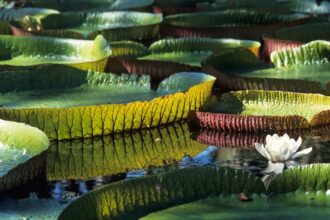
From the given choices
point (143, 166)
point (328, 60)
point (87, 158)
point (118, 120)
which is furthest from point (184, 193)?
point (328, 60)

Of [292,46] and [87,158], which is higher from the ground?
[292,46]

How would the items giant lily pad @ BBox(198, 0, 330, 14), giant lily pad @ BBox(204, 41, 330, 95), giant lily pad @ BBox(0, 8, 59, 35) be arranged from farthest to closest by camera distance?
giant lily pad @ BBox(198, 0, 330, 14), giant lily pad @ BBox(0, 8, 59, 35), giant lily pad @ BBox(204, 41, 330, 95)

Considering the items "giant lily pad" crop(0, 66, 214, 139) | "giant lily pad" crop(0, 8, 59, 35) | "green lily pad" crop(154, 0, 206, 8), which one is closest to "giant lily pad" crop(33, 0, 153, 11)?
"green lily pad" crop(154, 0, 206, 8)

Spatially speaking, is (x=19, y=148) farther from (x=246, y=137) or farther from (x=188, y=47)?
(x=188, y=47)

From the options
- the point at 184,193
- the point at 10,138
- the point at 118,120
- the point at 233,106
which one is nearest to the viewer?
the point at 184,193

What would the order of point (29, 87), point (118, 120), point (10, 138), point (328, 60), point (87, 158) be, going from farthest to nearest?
point (328, 60)
point (29, 87)
point (118, 120)
point (87, 158)
point (10, 138)

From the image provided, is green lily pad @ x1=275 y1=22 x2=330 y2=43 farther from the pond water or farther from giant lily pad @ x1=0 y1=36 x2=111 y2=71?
the pond water

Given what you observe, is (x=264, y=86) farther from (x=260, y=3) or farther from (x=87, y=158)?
(x=260, y=3)

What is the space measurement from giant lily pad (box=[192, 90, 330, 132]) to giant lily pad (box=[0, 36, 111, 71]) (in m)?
1.30

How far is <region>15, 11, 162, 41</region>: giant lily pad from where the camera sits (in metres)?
6.41

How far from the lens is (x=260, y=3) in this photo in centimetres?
819

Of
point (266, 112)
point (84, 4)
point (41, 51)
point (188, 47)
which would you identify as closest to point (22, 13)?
point (84, 4)

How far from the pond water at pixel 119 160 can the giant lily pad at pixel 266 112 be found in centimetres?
5

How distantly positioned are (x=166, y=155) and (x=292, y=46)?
1.98 metres
